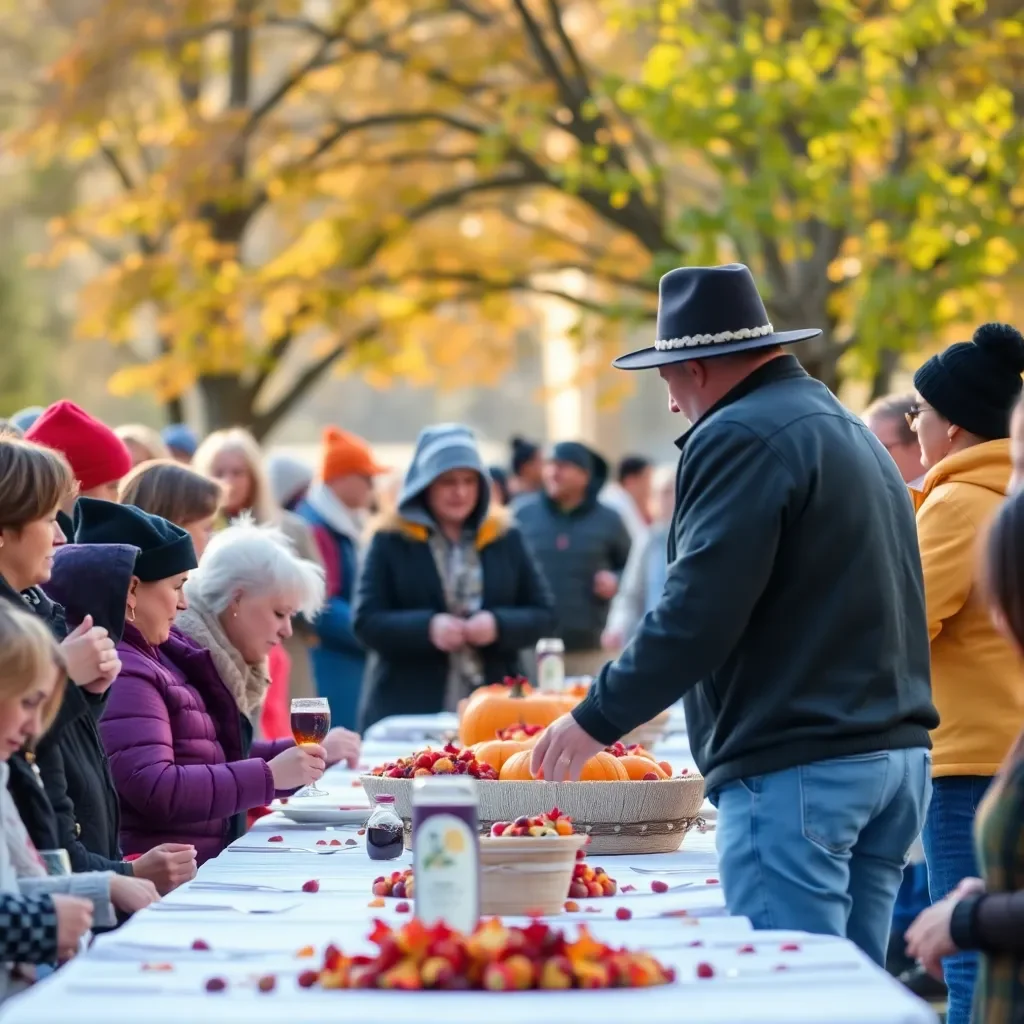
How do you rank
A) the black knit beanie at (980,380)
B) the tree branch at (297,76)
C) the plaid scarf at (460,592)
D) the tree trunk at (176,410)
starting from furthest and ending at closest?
the tree trunk at (176,410) < the tree branch at (297,76) < the plaid scarf at (460,592) < the black knit beanie at (980,380)

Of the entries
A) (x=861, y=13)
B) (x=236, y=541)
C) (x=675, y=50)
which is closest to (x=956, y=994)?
(x=236, y=541)

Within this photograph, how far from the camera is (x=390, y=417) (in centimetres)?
5806

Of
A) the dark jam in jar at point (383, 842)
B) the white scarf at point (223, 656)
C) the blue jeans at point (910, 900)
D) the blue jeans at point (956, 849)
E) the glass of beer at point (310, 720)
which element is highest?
the white scarf at point (223, 656)

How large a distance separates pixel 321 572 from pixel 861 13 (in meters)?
7.69

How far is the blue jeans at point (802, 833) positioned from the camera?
11.0ft

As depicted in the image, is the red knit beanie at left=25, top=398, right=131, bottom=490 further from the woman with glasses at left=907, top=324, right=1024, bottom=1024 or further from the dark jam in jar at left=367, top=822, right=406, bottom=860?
the woman with glasses at left=907, top=324, right=1024, bottom=1024

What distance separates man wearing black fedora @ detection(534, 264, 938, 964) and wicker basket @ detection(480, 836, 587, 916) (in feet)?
1.08

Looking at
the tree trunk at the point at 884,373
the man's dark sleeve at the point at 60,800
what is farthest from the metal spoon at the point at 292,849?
the tree trunk at the point at 884,373

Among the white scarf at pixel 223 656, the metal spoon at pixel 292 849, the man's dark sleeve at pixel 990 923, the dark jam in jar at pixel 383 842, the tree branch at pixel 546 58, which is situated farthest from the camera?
the tree branch at pixel 546 58

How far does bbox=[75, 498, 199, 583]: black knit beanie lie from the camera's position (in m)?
4.20

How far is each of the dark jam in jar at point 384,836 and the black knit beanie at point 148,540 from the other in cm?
79

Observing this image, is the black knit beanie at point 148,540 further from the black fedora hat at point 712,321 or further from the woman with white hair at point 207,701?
A: the black fedora hat at point 712,321

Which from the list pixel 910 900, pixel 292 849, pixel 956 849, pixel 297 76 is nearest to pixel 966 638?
pixel 956 849

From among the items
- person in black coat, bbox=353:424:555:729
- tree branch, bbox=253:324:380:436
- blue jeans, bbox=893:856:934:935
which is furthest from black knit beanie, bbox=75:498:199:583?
tree branch, bbox=253:324:380:436
